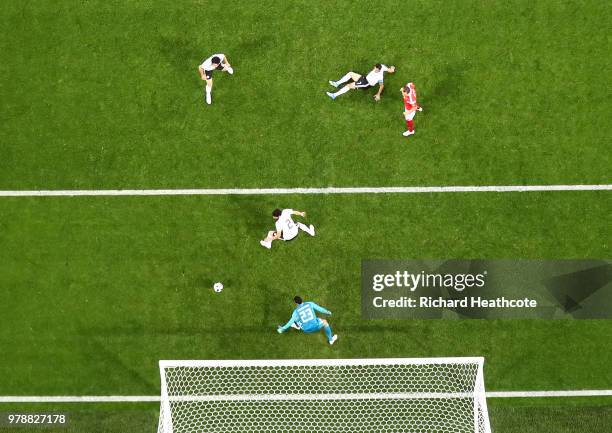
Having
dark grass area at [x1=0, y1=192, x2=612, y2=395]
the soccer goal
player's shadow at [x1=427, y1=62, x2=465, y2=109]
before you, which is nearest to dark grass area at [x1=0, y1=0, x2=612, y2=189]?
player's shadow at [x1=427, y1=62, x2=465, y2=109]

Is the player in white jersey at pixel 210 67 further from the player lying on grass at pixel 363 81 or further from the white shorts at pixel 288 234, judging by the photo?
the white shorts at pixel 288 234

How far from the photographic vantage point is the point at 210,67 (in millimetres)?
11742

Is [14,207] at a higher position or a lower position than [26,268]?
higher

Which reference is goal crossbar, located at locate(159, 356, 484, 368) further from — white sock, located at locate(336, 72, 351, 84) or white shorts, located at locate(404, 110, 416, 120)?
white sock, located at locate(336, 72, 351, 84)

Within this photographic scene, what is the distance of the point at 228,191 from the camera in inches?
470

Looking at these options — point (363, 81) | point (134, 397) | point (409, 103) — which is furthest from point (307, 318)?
point (363, 81)

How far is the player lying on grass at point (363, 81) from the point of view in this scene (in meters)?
11.7

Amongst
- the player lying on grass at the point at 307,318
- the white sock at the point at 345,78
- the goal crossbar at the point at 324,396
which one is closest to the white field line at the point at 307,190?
the white sock at the point at 345,78

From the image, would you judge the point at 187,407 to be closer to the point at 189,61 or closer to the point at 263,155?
the point at 263,155

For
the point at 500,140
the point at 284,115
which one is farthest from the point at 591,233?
the point at 284,115

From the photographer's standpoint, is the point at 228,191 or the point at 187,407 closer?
the point at 187,407

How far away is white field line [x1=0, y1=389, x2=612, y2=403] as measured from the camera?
37.6ft

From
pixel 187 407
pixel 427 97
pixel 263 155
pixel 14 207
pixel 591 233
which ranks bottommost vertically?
pixel 187 407

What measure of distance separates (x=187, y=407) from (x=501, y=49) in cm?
867
